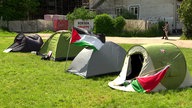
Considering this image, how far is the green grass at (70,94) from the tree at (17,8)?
34.4m

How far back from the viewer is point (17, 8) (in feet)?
152

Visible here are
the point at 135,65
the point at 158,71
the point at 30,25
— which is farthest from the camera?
the point at 30,25

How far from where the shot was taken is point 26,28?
4312 cm

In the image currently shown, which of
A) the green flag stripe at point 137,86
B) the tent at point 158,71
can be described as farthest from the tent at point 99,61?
the green flag stripe at point 137,86

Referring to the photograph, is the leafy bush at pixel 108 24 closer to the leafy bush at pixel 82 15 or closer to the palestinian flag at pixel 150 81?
the leafy bush at pixel 82 15

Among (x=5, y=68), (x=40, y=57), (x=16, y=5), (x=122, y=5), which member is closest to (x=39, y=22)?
(x=16, y=5)

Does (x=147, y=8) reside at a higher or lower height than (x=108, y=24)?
higher

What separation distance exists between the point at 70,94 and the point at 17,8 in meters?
39.6

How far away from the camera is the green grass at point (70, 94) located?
25.0ft

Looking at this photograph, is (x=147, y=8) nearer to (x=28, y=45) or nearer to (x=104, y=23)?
(x=104, y=23)

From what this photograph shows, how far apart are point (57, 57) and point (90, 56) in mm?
4330

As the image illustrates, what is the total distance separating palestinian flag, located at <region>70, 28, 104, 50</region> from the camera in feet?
35.9

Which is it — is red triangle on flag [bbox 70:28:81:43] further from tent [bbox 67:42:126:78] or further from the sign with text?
the sign with text

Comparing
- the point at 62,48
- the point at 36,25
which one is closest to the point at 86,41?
the point at 62,48
